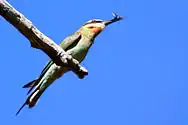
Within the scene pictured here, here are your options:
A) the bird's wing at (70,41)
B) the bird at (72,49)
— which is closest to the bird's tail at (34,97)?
the bird at (72,49)

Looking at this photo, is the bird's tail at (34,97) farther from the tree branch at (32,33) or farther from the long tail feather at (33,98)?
the tree branch at (32,33)

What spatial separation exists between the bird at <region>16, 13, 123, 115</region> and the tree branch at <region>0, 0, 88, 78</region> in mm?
1112

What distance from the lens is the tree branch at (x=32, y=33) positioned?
1780 mm

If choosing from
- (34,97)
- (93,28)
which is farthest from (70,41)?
(34,97)

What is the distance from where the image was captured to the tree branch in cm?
178

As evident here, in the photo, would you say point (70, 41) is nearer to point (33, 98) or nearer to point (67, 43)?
point (67, 43)

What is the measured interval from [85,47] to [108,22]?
35 centimetres

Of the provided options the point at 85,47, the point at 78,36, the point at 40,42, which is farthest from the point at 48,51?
the point at 78,36

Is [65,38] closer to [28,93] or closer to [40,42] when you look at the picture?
[28,93]

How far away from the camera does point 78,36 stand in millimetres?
4469

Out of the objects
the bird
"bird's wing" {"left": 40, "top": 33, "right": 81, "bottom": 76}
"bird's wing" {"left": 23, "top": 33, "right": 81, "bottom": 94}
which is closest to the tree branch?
the bird

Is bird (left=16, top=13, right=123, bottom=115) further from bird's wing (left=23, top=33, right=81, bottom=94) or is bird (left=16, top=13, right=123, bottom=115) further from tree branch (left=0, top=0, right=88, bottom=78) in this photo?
tree branch (left=0, top=0, right=88, bottom=78)

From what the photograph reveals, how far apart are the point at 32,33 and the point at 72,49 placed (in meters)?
2.37

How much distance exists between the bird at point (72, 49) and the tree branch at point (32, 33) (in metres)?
1.11
